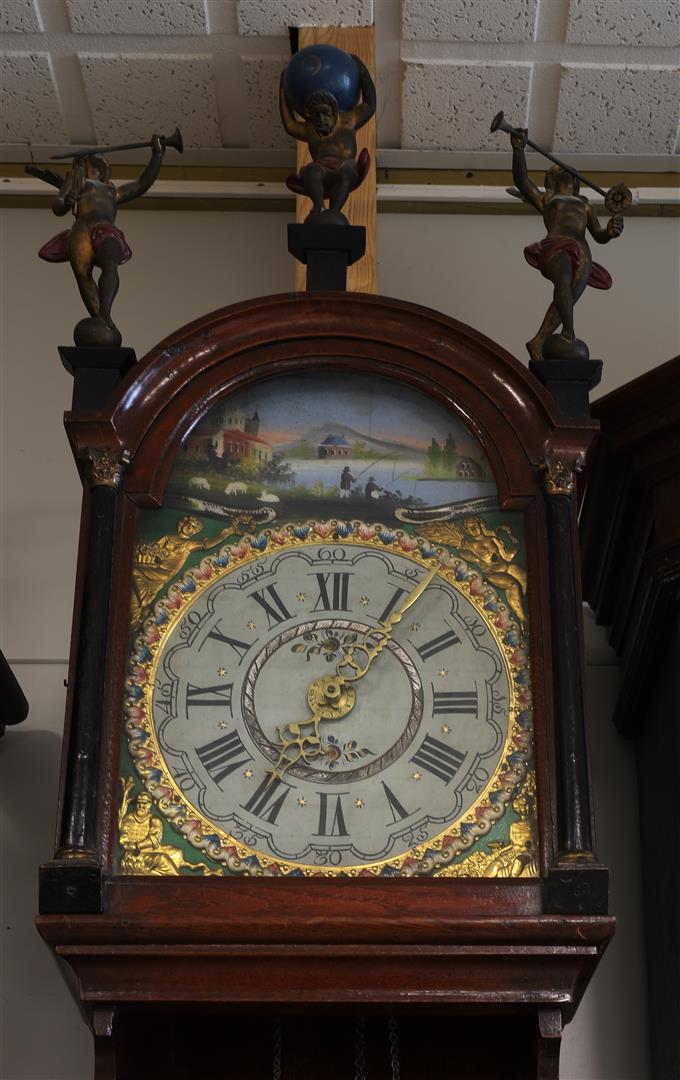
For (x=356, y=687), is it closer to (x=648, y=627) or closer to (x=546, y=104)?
(x=648, y=627)

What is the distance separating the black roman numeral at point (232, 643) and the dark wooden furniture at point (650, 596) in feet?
2.03

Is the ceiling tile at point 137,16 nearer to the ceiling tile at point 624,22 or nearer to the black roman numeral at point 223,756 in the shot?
the ceiling tile at point 624,22

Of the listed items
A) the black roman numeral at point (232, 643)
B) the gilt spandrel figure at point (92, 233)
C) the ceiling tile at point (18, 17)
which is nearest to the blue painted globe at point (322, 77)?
the gilt spandrel figure at point (92, 233)

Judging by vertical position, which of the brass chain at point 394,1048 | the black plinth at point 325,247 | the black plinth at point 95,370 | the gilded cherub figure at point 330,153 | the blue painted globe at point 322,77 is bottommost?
the brass chain at point 394,1048

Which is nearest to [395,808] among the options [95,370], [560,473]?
[560,473]

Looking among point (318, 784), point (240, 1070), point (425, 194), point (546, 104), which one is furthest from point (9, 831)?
point (546, 104)

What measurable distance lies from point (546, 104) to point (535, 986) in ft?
5.92

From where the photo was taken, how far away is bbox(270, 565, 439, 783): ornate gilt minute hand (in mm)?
2008

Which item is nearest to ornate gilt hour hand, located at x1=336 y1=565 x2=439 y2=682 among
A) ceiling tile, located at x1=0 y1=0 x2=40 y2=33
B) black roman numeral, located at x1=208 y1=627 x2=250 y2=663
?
black roman numeral, located at x1=208 y1=627 x2=250 y2=663

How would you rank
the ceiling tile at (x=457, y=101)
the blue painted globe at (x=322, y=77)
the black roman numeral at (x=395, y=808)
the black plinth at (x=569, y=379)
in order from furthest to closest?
1. the ceiling tile at (x=457, y=101)
2. the blue painted globe at (x=322, y=77)
3. the black plinth at (x=569, y=379)
4. the black roman numeral at (x=395, y=808)

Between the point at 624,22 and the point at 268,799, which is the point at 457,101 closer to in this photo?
the point at 624,22

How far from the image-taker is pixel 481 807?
1.98m

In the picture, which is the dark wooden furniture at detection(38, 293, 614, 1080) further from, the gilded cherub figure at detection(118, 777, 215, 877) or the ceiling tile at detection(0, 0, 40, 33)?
the ceiling tile at detection(0, 0, 40, 33)

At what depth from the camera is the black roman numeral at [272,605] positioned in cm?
209
